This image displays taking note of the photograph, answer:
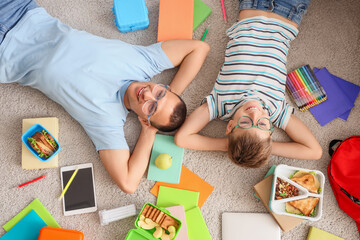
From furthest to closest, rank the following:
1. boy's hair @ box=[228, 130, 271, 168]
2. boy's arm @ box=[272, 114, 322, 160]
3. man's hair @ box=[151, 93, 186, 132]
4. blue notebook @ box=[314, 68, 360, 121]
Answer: blue notebook @ box=[314, 68, 360, 121] < boy's arm @ box=[272, 114, 322, 160] < man's hair @ box=[151, 93, 186, 132] < boy's hair @ box=[228, 130, 271, 168]

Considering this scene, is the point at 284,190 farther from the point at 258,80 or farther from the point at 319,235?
the point at 258,80

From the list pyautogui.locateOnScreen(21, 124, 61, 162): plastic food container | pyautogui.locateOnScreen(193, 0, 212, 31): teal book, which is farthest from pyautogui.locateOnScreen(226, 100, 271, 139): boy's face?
pyautogui.locateOnScreen(21, 124, 61, 162): plastic food container

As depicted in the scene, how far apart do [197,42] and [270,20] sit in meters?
0.34

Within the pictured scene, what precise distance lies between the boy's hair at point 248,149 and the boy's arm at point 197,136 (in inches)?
8.2

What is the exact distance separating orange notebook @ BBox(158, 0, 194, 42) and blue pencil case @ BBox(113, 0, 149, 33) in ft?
0.28

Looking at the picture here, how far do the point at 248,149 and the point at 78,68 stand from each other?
2.46ft

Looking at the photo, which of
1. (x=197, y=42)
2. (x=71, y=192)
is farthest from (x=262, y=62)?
(x=71, y=192)

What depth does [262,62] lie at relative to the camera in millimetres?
1326

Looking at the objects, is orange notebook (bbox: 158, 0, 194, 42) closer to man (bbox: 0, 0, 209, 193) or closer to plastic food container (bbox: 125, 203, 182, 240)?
man (bbox: 0, 0, 209, 193)

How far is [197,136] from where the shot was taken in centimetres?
139

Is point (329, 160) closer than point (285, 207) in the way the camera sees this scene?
No

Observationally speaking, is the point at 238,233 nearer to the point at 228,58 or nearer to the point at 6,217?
the point at 228,58

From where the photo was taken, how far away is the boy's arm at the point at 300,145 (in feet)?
4.46

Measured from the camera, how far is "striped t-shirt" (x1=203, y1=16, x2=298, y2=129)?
1.30m
